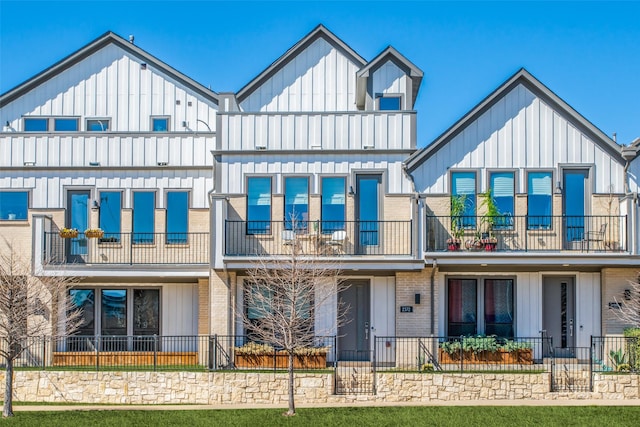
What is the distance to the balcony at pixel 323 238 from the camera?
27.3m

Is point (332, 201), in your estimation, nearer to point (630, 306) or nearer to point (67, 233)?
point (67, 233)

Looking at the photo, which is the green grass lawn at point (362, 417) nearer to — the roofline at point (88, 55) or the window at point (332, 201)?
the window at point (332, 201)

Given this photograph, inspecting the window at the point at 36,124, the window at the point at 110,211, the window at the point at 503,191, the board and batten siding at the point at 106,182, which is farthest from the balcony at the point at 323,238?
the window at the point at 36,124

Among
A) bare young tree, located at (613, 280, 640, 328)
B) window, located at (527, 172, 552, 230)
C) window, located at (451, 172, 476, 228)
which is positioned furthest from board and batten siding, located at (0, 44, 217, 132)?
bare young tree, located at (613, 280, 640, 328)

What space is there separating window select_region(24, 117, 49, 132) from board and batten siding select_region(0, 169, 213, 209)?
240cm

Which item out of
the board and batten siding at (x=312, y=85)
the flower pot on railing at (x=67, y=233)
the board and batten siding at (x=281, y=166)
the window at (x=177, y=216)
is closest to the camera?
the board and batten siding at (x=281, y=166)

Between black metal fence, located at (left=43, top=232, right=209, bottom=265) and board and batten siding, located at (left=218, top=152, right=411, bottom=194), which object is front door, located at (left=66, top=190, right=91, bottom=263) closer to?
black metal fence, located at (left=43, top=232, right=209, bottom=265)

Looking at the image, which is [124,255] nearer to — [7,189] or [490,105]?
[7,189]

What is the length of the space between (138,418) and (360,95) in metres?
13.3

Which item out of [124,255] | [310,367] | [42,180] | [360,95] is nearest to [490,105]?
[360,95]

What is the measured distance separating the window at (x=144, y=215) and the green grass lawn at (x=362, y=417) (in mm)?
7522

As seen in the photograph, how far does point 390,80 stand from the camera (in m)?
29.1

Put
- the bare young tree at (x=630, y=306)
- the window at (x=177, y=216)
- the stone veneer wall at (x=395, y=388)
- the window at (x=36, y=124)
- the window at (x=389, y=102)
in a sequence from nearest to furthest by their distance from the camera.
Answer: the stone veneer wall at (x=395, y=388) < the bare young tree at (x=630, y=306) < the window at (x=389, y=102) < the window at (x=177, y=216) < the window at (x=36, y=124)

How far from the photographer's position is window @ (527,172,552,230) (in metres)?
27.6
